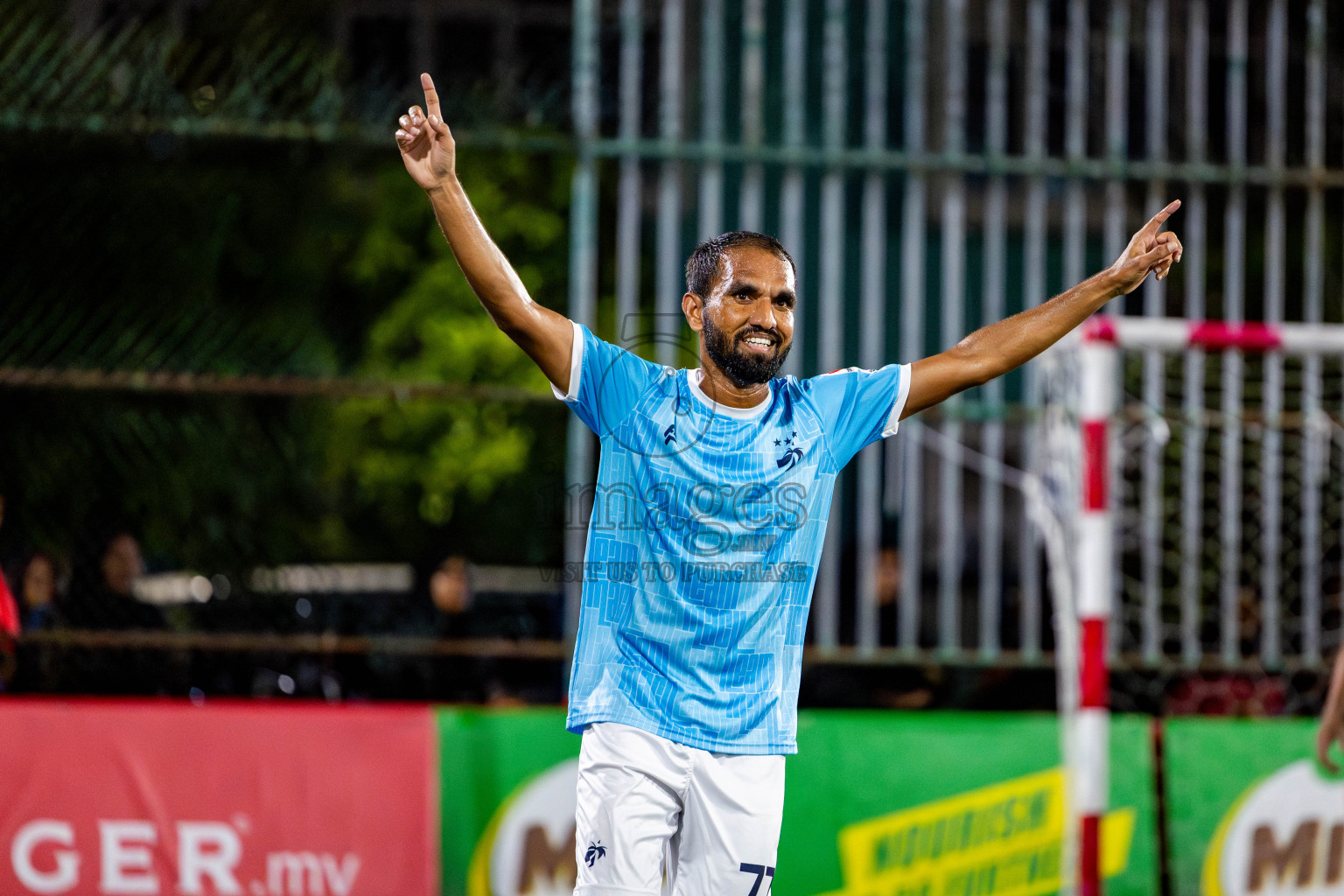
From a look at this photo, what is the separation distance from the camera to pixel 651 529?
3.28 metres

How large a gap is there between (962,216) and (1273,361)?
1803 mm

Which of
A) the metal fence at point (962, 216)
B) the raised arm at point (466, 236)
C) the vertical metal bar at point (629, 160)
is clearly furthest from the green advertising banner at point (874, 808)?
the raised arm at point (466, 236)

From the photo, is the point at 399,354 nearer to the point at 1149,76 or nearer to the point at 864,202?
the point at 864,202

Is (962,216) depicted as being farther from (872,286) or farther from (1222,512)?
(1222,512)

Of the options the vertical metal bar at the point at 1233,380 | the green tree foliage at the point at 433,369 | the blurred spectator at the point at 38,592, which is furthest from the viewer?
the green tree foliage at the point at 433,369

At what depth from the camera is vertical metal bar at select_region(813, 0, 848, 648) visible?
25.2ft

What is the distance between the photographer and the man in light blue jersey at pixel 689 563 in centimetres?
319

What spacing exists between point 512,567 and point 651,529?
824 cm

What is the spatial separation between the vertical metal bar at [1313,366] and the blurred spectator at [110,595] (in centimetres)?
572

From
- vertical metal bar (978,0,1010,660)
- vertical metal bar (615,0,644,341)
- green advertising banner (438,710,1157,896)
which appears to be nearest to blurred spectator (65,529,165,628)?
green advertising banner (438,710,1157,896)

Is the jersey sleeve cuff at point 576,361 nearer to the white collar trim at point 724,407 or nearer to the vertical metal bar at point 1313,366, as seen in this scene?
the white collar trim at point 724,407

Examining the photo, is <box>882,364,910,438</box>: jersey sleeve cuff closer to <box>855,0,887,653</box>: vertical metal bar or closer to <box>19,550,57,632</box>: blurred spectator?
<box>855,0,887,653</box>: vertical metal bar

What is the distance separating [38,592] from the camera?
6941mm

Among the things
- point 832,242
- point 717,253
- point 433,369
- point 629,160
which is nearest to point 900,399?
point 717,253
